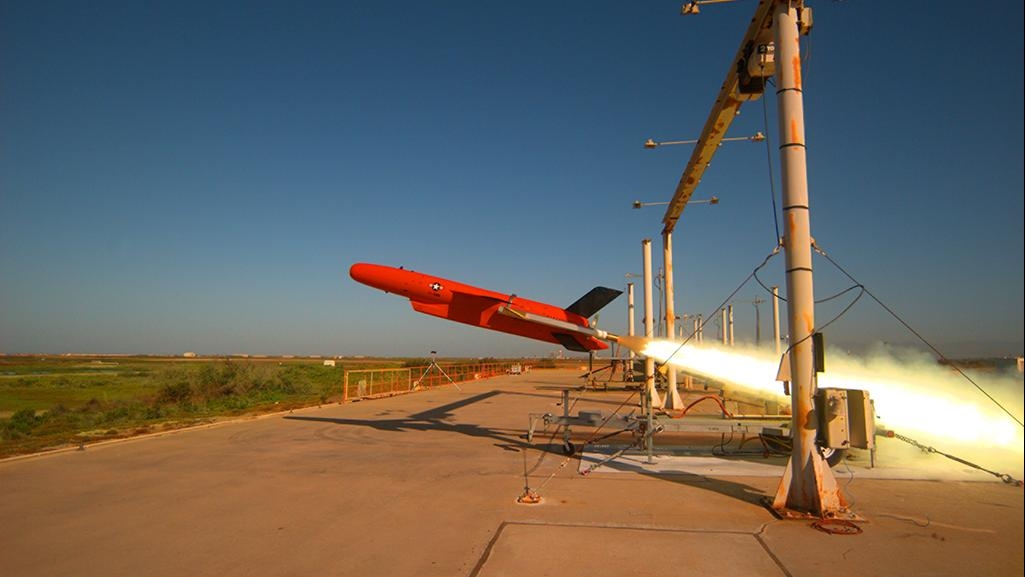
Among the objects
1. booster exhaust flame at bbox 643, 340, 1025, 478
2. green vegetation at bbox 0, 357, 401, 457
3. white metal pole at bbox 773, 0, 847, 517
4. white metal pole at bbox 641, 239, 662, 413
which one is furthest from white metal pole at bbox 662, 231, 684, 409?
green vegetation at bbox 0, 357, 401, 457

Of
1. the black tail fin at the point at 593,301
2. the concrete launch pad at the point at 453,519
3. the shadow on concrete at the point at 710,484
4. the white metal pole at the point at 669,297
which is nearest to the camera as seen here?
the concrete launch pad at the point at 453,519

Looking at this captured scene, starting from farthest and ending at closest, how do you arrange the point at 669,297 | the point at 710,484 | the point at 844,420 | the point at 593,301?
the point at 669,297, the point at 593,301, the point at 710,484, the point at 844,420

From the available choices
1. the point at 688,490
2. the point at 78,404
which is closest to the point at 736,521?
the point at 688,490

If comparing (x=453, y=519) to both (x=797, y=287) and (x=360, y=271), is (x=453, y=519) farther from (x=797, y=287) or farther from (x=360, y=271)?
(x=360, y=271)

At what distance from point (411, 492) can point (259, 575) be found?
137 inches

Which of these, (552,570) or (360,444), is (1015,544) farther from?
(360,444)

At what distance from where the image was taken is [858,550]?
606cm

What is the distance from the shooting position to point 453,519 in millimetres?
7281

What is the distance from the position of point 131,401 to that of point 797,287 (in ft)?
86.9

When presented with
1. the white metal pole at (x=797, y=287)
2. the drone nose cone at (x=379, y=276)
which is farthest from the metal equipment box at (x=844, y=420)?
the drone nose cone at (x=379, y=276)

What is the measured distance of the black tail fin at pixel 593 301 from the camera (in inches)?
578

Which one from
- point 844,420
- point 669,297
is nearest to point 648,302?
point 669,297

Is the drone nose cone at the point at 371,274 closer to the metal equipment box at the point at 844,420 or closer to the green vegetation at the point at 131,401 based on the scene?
the green vegetation at the point at 131,401

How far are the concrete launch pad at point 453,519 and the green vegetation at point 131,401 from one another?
4334 mm
